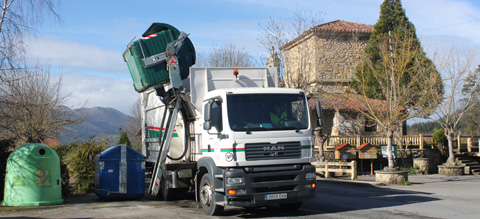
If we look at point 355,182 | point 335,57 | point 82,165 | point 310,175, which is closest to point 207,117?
point 310,175

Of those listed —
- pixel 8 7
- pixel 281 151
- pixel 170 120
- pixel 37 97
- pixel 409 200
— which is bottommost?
pixel 409 200

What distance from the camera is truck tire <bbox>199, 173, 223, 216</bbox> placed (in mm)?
9310

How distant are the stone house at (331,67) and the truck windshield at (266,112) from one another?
14129 millimetres

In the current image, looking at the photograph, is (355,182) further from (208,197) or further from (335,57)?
(335,57)

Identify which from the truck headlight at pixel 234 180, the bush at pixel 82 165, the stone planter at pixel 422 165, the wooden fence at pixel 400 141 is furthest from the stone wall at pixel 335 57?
the truck headlight at pixel 234 180

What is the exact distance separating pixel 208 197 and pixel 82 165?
26.8 feet

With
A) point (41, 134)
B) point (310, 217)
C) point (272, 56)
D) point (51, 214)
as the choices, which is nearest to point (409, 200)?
point (310, 217)

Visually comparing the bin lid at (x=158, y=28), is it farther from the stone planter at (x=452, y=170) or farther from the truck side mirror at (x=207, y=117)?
the stone planter at (x=452, y=170)

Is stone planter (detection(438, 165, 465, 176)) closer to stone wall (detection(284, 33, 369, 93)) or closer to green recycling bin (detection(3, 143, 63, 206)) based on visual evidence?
stone wall (detection(284, 33, 369, 93))

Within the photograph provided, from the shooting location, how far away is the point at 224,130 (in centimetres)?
902

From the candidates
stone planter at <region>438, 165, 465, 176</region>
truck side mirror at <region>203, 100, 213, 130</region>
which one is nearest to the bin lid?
truck side mirror at <region>203, 100, 213, 130</region>

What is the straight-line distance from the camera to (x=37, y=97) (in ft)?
79.0

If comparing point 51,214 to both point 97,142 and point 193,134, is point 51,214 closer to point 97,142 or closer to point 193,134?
point 193,134

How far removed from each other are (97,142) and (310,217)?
424 inches
